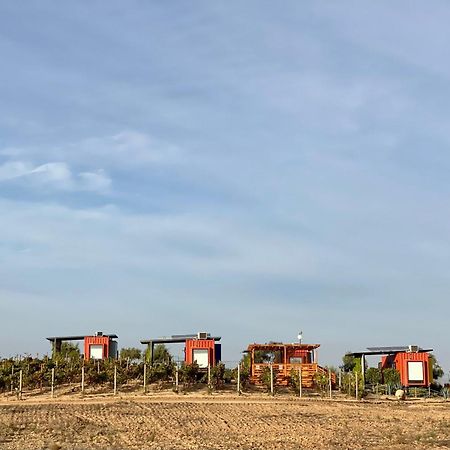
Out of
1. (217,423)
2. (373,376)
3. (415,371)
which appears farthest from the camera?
(373,376)

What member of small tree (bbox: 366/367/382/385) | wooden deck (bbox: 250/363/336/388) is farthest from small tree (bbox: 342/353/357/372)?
wooden deck (bbox: 250/363/336/388)

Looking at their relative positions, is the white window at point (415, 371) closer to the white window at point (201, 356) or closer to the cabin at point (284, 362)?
the cabin at point (284, 362)

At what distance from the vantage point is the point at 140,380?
145ft

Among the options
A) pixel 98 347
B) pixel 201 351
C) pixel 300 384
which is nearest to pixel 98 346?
pixel 98 347

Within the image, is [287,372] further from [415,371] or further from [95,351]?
[95,351]

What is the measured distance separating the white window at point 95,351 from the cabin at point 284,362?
1114 cm

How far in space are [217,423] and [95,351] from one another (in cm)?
2706

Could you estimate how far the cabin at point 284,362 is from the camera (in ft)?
149

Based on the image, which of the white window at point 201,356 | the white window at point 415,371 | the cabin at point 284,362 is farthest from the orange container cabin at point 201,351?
the white window at point 415,371

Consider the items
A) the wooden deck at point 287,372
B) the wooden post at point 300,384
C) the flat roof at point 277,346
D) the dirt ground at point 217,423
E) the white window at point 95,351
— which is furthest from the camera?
the white window at point 95,351

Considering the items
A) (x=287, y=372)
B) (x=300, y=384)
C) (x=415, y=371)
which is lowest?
(x=300, y=384)

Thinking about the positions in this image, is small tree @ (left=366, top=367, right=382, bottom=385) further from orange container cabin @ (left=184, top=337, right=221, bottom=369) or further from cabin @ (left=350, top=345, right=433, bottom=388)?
orange container cabin @ (left=184, top=337, right=221, bottom=369)

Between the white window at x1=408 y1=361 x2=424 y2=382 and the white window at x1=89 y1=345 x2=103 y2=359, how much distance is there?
22582mm

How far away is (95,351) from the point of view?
53688 millimetres
